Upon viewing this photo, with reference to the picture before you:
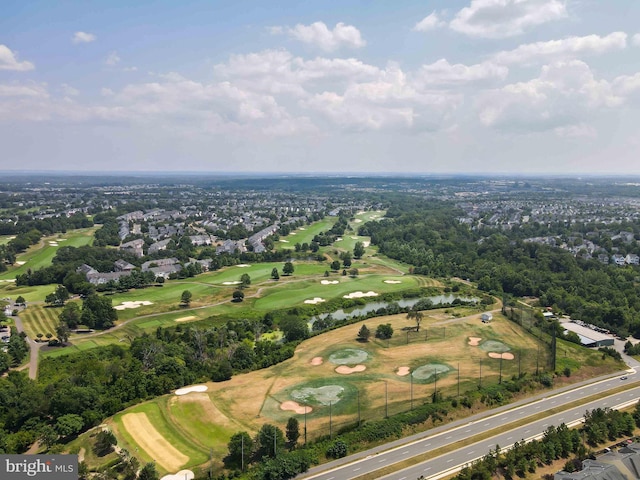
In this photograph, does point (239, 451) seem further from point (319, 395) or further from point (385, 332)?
point (385, 332)

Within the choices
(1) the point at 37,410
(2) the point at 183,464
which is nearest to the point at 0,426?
(1) the point at 37,410

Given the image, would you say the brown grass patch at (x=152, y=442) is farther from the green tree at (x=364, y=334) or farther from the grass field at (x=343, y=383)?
the green tree at (x=364, y=334)

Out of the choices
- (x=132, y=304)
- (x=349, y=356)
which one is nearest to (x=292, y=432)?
(x=349, y=356)

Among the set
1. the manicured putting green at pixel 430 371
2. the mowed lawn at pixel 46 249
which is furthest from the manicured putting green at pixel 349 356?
the mowed lawn at pixel 46 249

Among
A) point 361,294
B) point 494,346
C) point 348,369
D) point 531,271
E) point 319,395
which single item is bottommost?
point 361,294

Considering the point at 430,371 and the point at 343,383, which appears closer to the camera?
the point at 343,383

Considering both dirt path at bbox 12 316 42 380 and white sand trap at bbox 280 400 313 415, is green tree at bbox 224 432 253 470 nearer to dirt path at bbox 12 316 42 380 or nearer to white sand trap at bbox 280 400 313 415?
white sand trap at bbox 280 400 313 415
